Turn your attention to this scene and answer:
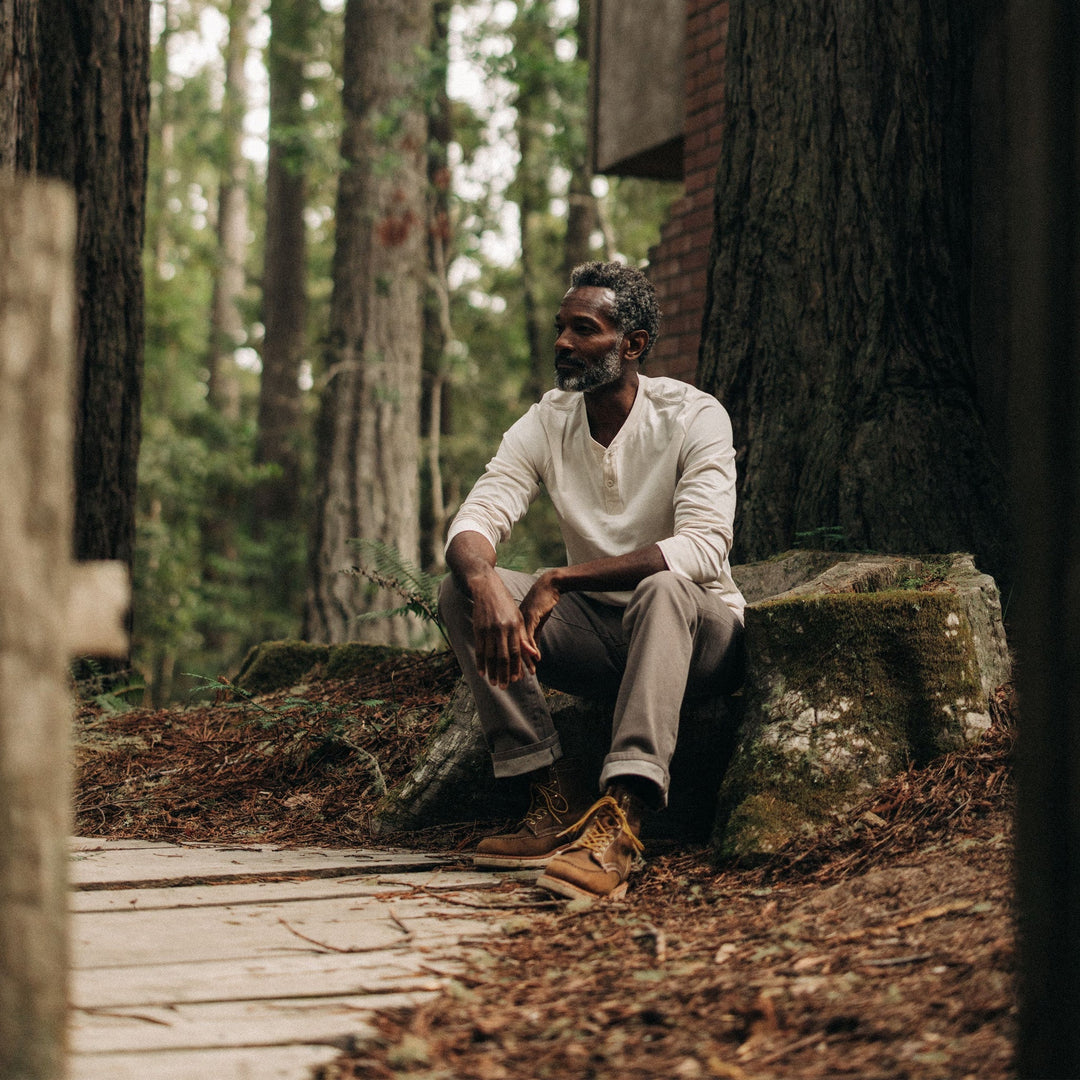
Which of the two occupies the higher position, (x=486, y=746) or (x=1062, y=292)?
(x=1062, y=292)

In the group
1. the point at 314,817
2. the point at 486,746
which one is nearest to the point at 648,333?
the point at 486,746

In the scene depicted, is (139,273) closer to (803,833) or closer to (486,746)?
(486,746)

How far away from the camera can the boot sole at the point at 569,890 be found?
3.06 metres

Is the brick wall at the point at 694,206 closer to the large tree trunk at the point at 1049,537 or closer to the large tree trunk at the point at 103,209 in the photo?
the large tree trunk at the point at 103,209

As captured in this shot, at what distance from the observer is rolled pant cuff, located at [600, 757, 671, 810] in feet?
10.6

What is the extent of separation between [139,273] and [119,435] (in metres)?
0.90

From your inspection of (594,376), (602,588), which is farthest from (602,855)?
(594,376)

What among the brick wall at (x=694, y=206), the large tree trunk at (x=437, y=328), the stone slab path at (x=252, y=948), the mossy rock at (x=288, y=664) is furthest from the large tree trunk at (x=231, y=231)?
the stone slab path at (x=252, y=948)

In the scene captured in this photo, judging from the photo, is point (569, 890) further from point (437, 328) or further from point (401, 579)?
point (437, 328)

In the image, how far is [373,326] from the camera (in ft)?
38.1

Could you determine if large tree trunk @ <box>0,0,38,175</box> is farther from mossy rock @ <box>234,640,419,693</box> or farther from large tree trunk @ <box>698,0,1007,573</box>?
large tree trunk @ <box>698,0,1007,573</box>

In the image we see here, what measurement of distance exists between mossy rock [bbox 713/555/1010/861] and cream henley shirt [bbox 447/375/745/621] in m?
0.32

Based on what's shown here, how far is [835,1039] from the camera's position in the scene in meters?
1.98

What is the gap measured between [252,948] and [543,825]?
1.17 metres
